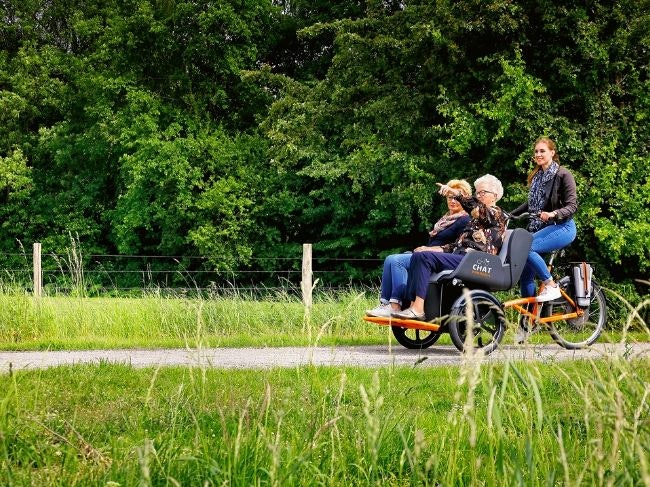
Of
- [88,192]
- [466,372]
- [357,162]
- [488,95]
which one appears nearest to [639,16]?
[488,95]

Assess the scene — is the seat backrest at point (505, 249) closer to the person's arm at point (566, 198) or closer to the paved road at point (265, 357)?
the person's arm at point (566, 198)

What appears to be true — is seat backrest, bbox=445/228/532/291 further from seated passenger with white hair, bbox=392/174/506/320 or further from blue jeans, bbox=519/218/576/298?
blue jeans, bbox=519/218/576/298

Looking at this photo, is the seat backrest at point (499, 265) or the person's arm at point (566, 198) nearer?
the seat backrest at point (499, 265)

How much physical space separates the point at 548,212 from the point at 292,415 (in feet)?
15.4

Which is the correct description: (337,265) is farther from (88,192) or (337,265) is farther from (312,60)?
(88,192)

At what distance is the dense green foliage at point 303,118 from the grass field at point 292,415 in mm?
6936

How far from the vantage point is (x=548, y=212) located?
7641mm

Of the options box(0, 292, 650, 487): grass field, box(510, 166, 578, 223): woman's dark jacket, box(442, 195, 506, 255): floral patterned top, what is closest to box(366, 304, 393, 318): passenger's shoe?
box(442, 195, 506, 255): floral patterned top

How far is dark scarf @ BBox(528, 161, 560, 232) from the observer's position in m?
7.80

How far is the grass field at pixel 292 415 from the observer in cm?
210

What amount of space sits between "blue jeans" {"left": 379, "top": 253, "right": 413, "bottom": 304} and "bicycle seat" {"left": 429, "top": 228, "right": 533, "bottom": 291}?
0.32m

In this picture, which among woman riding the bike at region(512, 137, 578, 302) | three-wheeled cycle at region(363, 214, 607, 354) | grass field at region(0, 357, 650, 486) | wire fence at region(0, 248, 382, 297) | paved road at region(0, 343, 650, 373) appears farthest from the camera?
wire fence at region(0, 248, 382, 297)

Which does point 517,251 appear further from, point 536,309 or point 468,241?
point 536,309

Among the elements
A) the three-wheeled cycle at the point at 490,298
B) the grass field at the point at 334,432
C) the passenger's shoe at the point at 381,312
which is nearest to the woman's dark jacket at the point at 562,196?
the three-wheeled cycle at the point at 490,298
